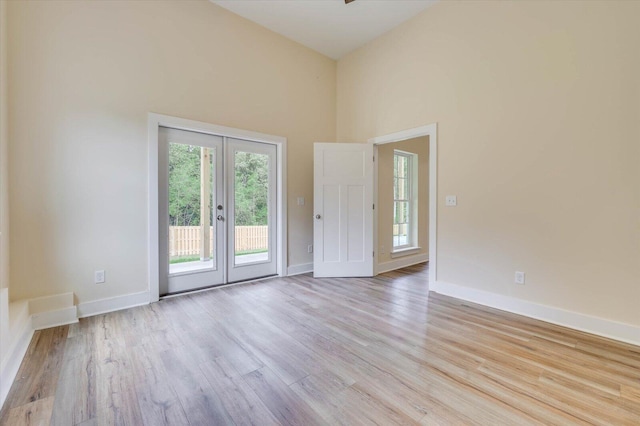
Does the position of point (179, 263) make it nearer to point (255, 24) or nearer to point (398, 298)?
point (398, 298)

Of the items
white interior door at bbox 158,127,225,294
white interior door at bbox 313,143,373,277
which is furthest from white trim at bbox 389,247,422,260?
white interior door at bbox 158,127,225,294

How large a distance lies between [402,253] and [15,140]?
4878 mm

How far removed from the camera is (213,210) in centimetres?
349

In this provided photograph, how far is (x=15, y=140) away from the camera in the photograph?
7.54 ft

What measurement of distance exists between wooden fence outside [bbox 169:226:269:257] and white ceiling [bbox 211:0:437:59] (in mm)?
2818

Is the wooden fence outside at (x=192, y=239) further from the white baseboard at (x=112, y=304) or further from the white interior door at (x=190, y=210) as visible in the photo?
the white baseboard at (x=112, y=304)

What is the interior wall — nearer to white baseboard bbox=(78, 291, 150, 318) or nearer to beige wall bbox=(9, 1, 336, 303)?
beige wall bbox=(9, 1, 336, 303)

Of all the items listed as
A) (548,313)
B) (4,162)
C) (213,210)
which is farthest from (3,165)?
(548,313)

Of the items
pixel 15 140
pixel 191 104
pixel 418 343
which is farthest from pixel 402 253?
pixel 15 140

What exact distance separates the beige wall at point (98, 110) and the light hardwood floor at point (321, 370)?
612 millimetres

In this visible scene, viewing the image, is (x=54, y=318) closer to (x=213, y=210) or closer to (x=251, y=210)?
(x=213, y=210)

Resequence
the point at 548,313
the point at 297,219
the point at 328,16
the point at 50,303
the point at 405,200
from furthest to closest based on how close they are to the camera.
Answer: the point at 405,200 < the point at 297,219 < the point at 328,16 < the point at 548,313 < the point at 50,303

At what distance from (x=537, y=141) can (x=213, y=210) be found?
3584mm

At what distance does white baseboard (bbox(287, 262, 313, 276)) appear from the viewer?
4176 millimetres
